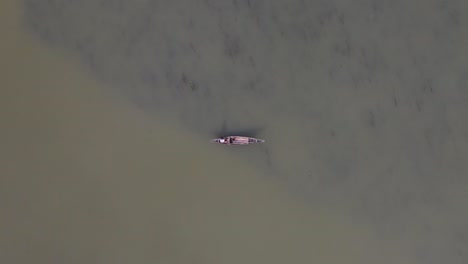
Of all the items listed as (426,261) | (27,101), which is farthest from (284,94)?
(27,101)

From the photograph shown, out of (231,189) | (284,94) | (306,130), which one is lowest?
(231,189)

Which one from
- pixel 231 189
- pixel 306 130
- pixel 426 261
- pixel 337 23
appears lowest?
pixel 426 261

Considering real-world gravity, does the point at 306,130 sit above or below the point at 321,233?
above

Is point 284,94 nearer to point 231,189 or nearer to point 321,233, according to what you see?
point 231,189

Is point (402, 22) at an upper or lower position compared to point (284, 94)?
upper

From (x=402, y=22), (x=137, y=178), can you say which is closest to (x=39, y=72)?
(x=137, y=178)

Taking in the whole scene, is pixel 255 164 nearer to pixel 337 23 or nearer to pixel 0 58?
pixel 337 23
